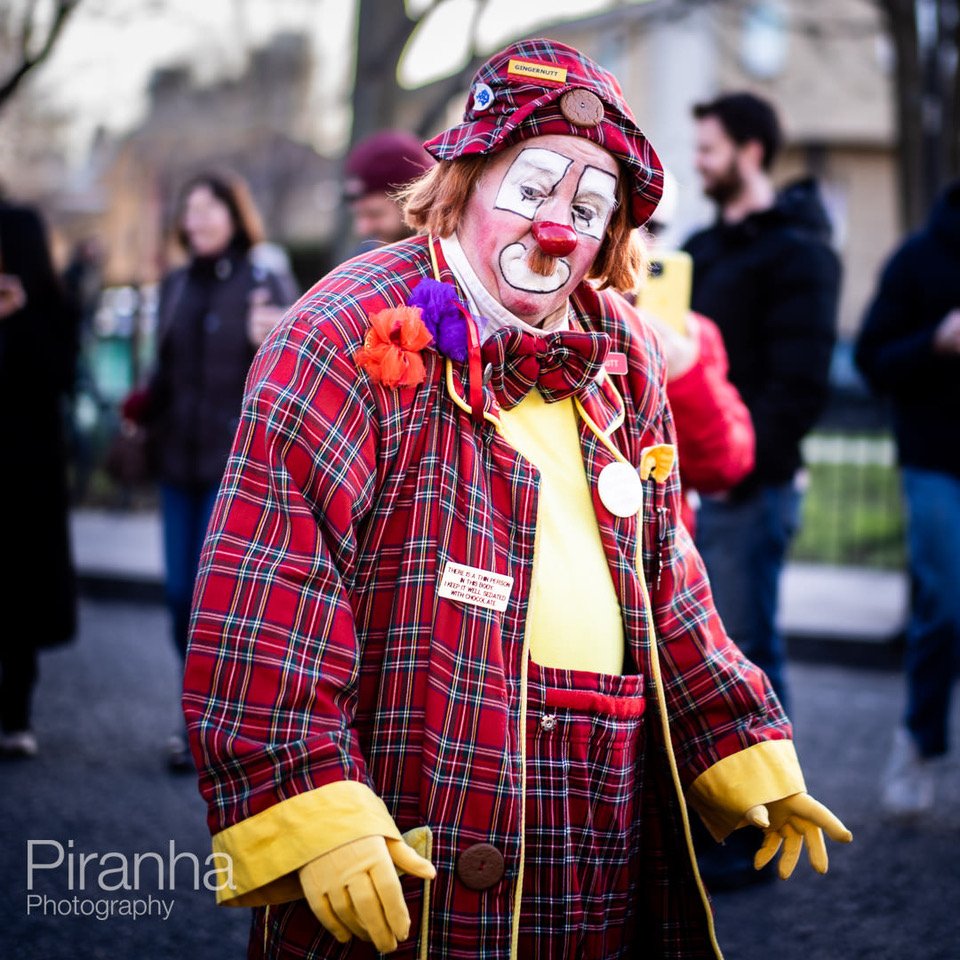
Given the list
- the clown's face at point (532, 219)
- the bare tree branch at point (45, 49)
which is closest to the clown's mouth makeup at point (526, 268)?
the clown's face at point (532, 219)

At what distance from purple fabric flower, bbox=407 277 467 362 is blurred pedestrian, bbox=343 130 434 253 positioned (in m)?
2.35

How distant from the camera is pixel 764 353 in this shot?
14.5 feet

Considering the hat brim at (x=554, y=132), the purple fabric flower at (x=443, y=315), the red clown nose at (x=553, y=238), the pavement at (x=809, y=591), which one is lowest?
the pavement at (x=809, y=591)

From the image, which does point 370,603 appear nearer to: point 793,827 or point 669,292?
point 793,827

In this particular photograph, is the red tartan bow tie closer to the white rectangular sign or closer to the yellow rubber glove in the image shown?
the white rectangular sign

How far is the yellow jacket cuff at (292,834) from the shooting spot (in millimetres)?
1884

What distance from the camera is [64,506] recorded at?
16.9ft

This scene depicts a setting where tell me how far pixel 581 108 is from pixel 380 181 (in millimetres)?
2398

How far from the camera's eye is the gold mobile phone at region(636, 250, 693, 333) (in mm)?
3412

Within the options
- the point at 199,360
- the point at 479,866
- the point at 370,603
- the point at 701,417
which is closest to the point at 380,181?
the point at 199,360

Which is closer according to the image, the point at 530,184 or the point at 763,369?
the point at 530,184

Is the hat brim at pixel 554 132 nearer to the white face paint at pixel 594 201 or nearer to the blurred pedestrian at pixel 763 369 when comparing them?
the white face paint at pixel 594 201

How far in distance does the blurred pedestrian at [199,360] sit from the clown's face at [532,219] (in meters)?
2.76

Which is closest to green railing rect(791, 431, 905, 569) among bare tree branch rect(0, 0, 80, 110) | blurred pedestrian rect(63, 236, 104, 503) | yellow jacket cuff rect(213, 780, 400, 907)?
bare tree branch rect(0, 0, 80, 110)
